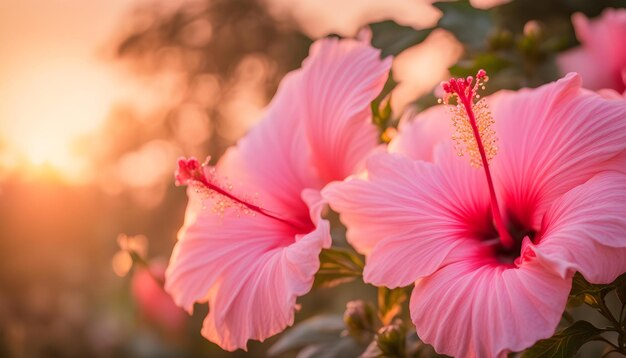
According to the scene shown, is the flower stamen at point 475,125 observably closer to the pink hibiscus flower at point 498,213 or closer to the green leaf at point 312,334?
the pink hibiscus flower at point 498,213

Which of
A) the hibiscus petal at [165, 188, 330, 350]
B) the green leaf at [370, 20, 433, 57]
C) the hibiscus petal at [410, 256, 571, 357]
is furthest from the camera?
the green leaf at [370, 20, 433, 57]

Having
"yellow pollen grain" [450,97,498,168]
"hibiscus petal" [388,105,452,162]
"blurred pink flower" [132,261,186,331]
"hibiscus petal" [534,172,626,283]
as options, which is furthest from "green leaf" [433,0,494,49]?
"blurred pink flower" [132,261,186,331]

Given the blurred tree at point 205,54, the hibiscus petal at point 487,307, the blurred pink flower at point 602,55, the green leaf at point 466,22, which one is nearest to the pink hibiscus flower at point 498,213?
→ the hibiscus petal at point 487,307

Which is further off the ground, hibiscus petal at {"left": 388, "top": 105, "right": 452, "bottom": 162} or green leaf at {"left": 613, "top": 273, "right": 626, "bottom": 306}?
hibiscus petal at {"left": 388, "top": 105, "right": 452, "bottom": 162}

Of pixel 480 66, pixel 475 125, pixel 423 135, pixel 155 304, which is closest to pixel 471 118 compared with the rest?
pixel 475 125

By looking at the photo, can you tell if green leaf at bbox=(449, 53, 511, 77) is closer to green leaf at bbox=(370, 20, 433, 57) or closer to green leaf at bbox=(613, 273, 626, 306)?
green leaf at bbox=(370, 20, 433, 57)
